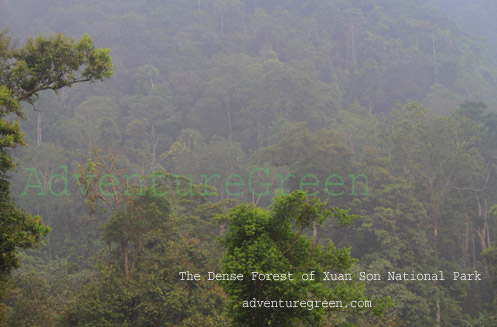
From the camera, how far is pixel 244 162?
27172 mm

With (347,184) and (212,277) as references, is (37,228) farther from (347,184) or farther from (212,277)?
(347,184)

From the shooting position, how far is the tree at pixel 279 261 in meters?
5.75

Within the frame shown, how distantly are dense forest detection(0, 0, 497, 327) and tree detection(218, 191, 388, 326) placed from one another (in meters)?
0.03

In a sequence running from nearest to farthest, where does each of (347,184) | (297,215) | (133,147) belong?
1. (297,215)
2. (347,184)
3. (133,147)

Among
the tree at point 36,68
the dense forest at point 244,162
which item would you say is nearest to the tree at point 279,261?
the dense forest at point 244,162

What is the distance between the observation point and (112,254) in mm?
12281

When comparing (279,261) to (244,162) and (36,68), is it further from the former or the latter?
(244,162)

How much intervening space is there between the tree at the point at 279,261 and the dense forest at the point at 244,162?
0.03 meters

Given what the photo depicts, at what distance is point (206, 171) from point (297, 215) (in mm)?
19943

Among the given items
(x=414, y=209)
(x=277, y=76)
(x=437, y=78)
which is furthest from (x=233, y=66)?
(x=414, y=209)

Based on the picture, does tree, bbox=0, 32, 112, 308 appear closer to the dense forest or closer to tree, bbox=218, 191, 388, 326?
the dense forest

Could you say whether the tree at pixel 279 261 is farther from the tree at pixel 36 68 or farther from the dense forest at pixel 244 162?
the tree at pixel 36 68

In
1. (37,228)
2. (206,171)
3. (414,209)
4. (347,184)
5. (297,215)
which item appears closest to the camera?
(37,228)

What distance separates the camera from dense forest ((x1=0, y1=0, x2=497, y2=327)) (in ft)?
22.6
